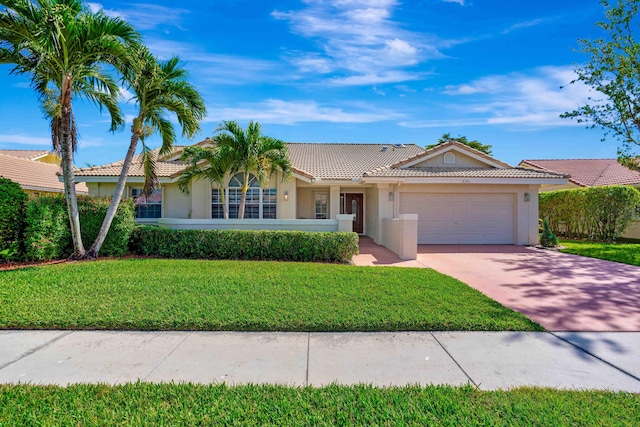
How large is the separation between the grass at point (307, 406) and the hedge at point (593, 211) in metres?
17.5

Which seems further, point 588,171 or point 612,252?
point 588,171

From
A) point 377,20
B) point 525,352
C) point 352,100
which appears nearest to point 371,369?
point 525,352

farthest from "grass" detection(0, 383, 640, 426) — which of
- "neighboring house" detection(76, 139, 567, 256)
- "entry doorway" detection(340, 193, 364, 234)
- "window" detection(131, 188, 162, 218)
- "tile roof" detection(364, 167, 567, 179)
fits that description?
"entry doorway" detection(340, 193, 364, 234)

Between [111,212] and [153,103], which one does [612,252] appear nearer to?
[153,103]

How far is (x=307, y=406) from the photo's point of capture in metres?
3.02

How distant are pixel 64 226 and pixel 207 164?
5.24m

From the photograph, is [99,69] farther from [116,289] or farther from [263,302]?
[263,302]

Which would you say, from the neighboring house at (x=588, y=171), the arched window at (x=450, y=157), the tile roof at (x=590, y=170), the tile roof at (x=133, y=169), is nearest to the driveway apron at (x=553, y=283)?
the arched window at (x=450, y=157)

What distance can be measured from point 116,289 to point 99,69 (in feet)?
23.3

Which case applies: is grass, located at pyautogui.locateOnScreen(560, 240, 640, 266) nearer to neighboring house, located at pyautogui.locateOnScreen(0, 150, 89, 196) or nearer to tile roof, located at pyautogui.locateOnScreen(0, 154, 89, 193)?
neighboring house, located at pyautogui.locateOnScreen(0, 150, 89, 196)

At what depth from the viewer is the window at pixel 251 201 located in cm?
1477

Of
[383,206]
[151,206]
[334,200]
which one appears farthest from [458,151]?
[151,206]

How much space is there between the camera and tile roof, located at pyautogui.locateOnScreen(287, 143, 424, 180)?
1661cm

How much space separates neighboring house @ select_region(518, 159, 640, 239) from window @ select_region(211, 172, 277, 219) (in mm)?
16960
